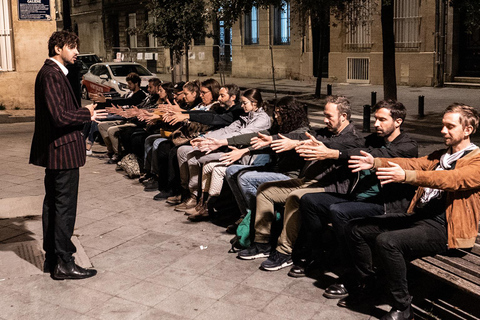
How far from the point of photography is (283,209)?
5.95 m

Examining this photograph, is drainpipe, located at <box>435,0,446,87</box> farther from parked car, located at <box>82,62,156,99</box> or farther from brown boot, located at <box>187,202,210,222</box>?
brown boot, located at <box>187,202,210,222</box>

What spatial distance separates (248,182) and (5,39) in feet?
42.3

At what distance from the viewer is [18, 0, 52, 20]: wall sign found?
16750 mm

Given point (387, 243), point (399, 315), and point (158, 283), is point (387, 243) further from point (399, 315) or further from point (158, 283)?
point (158, 283)

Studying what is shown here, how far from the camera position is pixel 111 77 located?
20.5 meters

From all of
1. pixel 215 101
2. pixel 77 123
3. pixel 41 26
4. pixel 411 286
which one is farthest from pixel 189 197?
pixel 41 26

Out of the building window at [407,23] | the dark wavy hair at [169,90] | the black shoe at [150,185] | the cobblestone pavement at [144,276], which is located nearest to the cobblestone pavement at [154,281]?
the cobblestone pavement at [144,276]

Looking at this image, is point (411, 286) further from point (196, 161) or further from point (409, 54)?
point (409, 54)

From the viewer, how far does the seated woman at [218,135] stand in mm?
7109

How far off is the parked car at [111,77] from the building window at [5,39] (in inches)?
139

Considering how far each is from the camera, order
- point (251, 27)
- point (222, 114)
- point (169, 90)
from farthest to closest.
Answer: point (251, 27) → point (169, 90) → point (222, 114)

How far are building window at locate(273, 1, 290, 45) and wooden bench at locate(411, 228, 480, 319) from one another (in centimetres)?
2415

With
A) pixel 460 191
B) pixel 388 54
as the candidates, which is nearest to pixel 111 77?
pixel 388 54

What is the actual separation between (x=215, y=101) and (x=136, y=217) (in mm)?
1986
